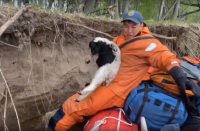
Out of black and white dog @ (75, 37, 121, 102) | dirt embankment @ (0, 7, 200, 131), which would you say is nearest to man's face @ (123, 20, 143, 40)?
black and white dog @ (75, 37, 121, 102)

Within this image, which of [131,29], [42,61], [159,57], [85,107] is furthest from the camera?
[42,61]

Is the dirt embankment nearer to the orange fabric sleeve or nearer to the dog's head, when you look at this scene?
the dog's head

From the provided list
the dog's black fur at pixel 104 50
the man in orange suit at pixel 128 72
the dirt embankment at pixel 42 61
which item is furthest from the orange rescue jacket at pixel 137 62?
the dirt embankment at pixel 42 61

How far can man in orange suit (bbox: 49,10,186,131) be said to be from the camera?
2636 millimetres

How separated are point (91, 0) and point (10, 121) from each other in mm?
5432

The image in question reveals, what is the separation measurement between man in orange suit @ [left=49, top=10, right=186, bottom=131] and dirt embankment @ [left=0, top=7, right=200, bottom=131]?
1.86ft

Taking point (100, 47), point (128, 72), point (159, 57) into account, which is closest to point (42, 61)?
point (100, 47)

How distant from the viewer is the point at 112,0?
9305mm

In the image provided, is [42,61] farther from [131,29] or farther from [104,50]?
[131,29]

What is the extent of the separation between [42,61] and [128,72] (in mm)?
1209

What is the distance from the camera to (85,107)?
2709mm

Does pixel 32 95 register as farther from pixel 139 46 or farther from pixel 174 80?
pixel 174 80

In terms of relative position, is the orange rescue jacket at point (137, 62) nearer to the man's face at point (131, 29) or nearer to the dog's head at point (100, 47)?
the man's face at point (131, 29)

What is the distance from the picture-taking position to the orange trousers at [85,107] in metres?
2.67
